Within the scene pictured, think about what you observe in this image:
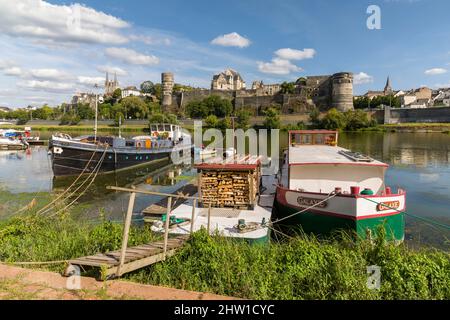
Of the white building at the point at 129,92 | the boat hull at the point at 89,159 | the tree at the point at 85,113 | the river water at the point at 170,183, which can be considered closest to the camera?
the river water at the point at 170,183

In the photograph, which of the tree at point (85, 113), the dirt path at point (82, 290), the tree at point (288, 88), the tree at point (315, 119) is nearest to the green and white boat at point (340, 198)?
the dirt path at point (82, 290)

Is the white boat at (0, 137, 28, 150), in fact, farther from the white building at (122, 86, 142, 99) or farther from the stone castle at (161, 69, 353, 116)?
the white building at (122, 86, 142, 99)

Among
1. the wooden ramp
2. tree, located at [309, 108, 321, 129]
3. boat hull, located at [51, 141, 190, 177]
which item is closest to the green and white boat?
the wooden ramp

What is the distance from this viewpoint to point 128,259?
19.3 feet

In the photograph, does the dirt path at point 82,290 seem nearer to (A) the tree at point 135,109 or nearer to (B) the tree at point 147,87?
(A) the tree at point 135,109

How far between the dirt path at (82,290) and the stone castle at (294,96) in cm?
10162

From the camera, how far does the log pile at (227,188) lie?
1272cm

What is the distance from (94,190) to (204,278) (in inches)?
673

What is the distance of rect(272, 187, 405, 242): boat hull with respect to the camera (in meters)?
9.87

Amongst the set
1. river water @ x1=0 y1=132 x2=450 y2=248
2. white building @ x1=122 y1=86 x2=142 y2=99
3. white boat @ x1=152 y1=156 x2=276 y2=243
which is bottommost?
river water @ x1=0 y1=132 x2=450 y2=248

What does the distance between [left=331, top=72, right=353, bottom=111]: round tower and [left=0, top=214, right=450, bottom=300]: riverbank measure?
99.0m

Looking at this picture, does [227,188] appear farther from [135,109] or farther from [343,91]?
[135,109]

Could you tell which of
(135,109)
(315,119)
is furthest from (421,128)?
(135,109)

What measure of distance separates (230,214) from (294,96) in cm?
10052
